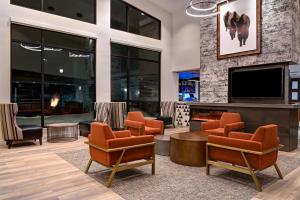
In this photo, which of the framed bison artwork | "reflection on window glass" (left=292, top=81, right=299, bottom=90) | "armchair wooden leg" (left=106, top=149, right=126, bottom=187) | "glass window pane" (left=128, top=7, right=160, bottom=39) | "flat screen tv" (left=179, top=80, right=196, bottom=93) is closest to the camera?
"armchair wooden leg" (left=106, top=149, right=126, bottom=187)

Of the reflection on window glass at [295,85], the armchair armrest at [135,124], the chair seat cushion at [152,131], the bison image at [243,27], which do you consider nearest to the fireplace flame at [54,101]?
the armchair armrest at [135,124]

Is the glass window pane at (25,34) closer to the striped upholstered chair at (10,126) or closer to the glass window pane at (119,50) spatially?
the striped upholstered chair at (10,126)

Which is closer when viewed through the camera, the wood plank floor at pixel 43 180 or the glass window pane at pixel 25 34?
the wood plank floor at pixel 43 180

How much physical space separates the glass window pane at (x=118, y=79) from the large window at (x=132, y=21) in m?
1.35

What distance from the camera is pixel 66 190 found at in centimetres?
301

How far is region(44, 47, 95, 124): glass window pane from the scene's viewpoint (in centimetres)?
723

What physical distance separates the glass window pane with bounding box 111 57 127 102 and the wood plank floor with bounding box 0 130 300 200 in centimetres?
428

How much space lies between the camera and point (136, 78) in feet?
31.4

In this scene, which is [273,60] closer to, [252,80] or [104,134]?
[252,80]

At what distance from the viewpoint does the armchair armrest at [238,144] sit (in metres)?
3.06

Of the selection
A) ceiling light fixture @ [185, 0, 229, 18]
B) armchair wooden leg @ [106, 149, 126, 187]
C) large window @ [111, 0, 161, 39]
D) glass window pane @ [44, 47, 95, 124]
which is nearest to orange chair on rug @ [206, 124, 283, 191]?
armchair wooden leg @ [106, 149, 126, 187]

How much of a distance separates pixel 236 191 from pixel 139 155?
152 cm

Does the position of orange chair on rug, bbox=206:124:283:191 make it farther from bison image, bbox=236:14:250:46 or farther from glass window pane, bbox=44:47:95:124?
glass window pane, bbox=44:47:95:124

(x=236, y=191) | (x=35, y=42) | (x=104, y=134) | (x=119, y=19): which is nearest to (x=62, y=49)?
(x=35, y=42)
